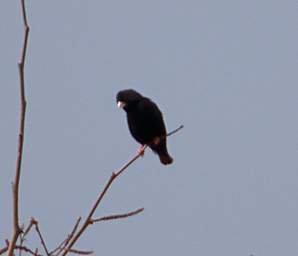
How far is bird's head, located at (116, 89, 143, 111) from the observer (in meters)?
7.68

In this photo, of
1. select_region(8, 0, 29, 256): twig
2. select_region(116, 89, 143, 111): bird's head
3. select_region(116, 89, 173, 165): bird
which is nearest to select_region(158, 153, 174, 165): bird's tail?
select_region(116, 89, 173, 165): bird

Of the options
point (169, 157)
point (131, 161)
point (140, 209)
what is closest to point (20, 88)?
point (140, 209)

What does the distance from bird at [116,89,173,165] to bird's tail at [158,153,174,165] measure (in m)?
0.42

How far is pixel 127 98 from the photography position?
7691 millimetres

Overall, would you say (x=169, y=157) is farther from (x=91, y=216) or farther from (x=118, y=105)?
(x=91, y=216)

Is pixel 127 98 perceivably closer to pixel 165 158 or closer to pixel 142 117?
pixel 142 117

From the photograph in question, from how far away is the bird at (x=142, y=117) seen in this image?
763 centimetres

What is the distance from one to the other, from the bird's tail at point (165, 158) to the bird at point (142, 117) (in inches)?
16.4

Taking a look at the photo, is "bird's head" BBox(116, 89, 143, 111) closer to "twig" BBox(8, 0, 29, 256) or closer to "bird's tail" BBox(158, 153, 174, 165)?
"bird's tail" BBox(158, 153, 174, 165)

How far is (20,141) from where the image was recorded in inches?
84.4

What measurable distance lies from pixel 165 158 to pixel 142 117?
0.80 m

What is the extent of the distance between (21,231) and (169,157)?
20.2 feet

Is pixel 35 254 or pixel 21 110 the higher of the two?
pixel 21 110

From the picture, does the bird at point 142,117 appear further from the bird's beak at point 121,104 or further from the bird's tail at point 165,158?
the bird's tail at point 165,158
